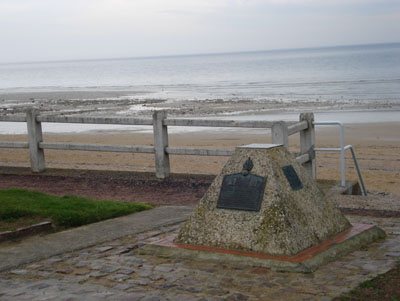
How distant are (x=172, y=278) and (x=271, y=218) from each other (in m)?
1.05

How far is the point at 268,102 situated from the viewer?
120 ft

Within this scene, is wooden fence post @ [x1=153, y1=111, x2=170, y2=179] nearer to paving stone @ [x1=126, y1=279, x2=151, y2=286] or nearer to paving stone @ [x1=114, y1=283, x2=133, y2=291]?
paving stone @ [x1=126, y1=279, x2=151, y2=286]

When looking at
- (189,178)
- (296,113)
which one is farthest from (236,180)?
(296,113)

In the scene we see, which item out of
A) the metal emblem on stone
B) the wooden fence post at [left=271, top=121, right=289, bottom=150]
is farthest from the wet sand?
the metal emblem on stone

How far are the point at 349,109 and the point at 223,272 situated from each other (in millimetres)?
26281

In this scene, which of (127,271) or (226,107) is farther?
(226,107)

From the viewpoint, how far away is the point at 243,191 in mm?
5672

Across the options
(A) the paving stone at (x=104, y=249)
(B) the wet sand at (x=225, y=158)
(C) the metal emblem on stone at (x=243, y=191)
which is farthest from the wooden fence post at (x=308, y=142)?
(A) the paving stone at (x=104, y=249)

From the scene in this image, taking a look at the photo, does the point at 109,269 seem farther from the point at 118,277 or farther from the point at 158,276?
the point at 158,276

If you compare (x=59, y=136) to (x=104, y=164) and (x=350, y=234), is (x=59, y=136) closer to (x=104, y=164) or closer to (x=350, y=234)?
(x=104, y=164)

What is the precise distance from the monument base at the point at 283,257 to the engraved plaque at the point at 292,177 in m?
0.59

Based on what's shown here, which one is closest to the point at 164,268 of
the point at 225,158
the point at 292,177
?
the point at 292,177

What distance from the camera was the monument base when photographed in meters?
5.18

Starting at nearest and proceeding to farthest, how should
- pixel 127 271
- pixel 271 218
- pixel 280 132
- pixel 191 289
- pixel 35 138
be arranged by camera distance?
1. pixel 191 289
2. pixel 127 271
3. pixel 271 218
4. pixel 280 132
5. pixel 35 138
